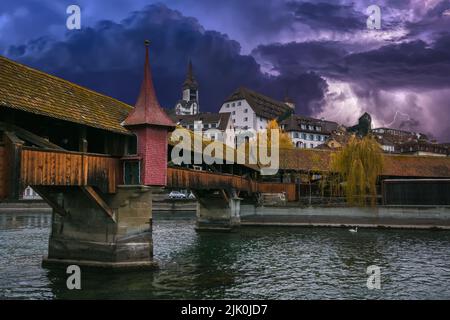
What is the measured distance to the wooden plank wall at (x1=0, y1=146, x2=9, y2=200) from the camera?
44.6 feet

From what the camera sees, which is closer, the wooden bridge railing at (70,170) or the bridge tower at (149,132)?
the wooden bridge railing at (70,170)

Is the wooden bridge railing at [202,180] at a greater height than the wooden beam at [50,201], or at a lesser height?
greater

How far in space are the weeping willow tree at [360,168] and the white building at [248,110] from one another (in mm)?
54229

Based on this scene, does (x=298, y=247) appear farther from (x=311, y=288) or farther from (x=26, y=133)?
(x=26, y=133)

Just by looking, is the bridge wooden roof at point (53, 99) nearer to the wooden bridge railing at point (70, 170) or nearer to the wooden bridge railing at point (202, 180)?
the wooden bridge railing at point (70, 170)

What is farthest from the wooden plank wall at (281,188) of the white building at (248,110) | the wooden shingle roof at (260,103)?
the wooden shingle roof at (260,103)

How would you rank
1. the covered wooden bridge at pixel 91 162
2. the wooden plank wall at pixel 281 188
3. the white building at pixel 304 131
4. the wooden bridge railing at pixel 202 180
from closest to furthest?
1. the covered wooden bridge at pixel 91 162
2. the wooden bridge railing at pixel 202 180
3. the wooden plank wall at pixel 281 188
4. the white building at pixel 304 131

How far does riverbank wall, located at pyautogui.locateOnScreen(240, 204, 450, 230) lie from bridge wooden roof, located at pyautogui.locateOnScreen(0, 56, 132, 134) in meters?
25.8

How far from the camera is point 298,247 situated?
1136 inches

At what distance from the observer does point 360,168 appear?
44.0m

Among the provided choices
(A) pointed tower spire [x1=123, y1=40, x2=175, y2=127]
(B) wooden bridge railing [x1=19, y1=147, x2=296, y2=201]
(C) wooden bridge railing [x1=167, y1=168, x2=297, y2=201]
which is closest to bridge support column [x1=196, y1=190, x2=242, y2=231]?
(C) wooden bridge railing [x1=167, y1=168, x2=297, y2=201]

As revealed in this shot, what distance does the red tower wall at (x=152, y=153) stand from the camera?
63.1 ft

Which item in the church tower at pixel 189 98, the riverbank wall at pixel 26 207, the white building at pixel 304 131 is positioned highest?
the church tower at pixel 189 98

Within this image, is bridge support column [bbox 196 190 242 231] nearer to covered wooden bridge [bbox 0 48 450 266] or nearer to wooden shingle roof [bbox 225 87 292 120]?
covered wooden bridge [bbox 0 48 450 266]
